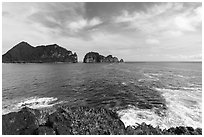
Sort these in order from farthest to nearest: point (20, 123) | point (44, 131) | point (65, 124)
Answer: point (65, 124)
point (20, 123)
point (44, 131)

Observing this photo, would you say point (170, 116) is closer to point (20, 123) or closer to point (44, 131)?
point (44, 131)

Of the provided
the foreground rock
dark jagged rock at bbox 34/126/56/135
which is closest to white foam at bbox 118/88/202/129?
the foreground rock

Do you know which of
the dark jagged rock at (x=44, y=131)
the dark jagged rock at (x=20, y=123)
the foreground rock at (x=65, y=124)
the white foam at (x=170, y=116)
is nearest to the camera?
the dark jagged rock at (x=44, y=131)

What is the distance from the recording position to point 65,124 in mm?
8344

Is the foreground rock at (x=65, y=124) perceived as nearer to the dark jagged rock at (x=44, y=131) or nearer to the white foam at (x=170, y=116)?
the dark jagged rock at (x=44, y=131)

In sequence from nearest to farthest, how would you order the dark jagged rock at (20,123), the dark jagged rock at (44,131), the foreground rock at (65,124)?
1. the dark jagged rock at (44,131)
2. the dark jagged rock at (20,123)
3. the foreground rock at (65,124)

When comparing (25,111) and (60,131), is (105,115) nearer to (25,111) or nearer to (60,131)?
(60,131)

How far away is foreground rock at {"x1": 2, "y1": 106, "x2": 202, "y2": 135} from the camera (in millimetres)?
7546

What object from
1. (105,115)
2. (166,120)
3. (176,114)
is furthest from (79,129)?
(176,114)

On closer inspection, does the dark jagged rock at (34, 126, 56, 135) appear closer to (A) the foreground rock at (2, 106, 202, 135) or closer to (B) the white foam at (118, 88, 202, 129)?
(A) the foreground rock at (2, 106, 202, 135)

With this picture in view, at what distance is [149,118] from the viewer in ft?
47.8

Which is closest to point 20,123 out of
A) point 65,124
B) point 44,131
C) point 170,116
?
point 44,131

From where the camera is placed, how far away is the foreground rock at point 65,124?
755 centimetres

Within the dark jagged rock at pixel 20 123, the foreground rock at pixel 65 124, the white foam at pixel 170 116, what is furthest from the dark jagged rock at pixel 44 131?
the white foam at pixel 170 116
